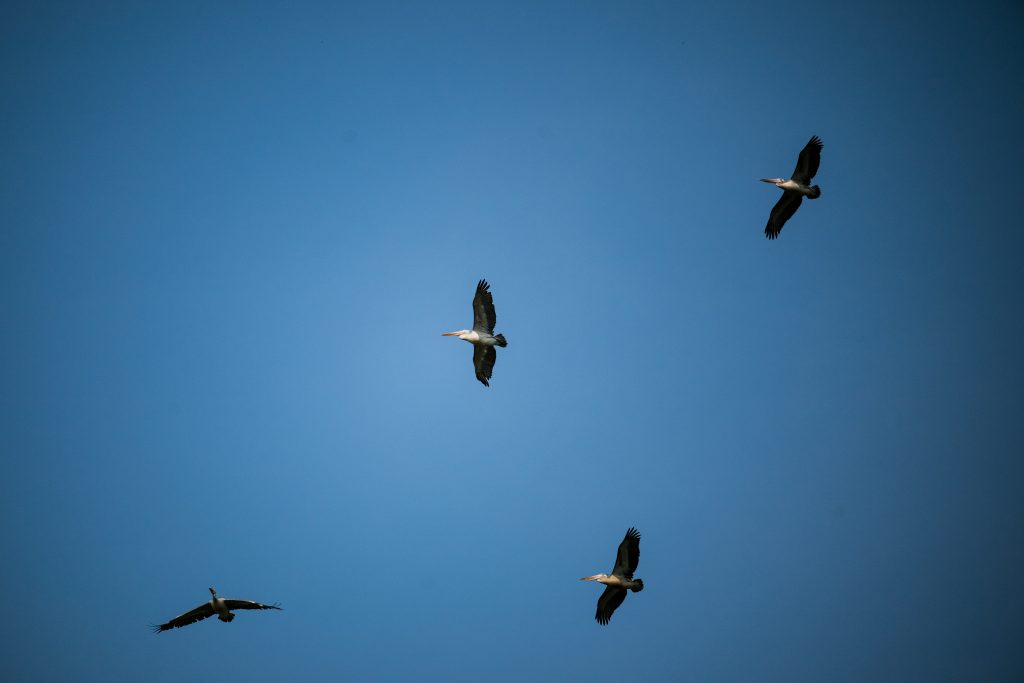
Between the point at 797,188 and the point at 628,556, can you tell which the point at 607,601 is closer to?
the point at 628,556

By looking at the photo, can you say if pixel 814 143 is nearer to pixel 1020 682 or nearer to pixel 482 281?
pixel 482 281

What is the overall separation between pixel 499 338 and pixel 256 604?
9.80 meters

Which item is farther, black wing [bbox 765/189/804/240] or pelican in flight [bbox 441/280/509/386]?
black wing [bbox 765/189/804/240]

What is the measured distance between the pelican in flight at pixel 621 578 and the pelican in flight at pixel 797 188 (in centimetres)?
994

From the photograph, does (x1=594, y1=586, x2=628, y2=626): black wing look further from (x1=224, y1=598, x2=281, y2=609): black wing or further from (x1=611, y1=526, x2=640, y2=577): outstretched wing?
(x1=224, y1=598, x2=281, y2=609): black wing

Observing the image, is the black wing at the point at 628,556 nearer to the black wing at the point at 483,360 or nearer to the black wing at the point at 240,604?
the black wing at the point at 483,360

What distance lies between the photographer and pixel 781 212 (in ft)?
63.4

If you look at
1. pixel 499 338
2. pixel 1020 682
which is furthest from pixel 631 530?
pixel 1020 682

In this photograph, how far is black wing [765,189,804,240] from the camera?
754 inches

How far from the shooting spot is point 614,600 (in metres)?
18.5

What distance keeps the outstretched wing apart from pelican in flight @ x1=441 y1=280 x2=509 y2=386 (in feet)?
19.1

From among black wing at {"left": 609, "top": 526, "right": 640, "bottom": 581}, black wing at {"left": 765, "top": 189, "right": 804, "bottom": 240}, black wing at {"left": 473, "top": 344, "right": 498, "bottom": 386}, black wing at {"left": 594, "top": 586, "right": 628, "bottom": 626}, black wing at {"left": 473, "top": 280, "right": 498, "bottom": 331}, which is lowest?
black wing at {"left": 594, "top": 586, "right": 628, "bottom": 626}

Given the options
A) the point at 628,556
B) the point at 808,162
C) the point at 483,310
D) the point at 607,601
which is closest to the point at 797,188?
the point at 808,162

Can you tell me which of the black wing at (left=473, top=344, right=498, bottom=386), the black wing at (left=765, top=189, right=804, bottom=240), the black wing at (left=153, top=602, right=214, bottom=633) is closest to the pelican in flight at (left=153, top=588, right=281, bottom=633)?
the black wing at (left=153, top=602, right=214, bottom=633)
